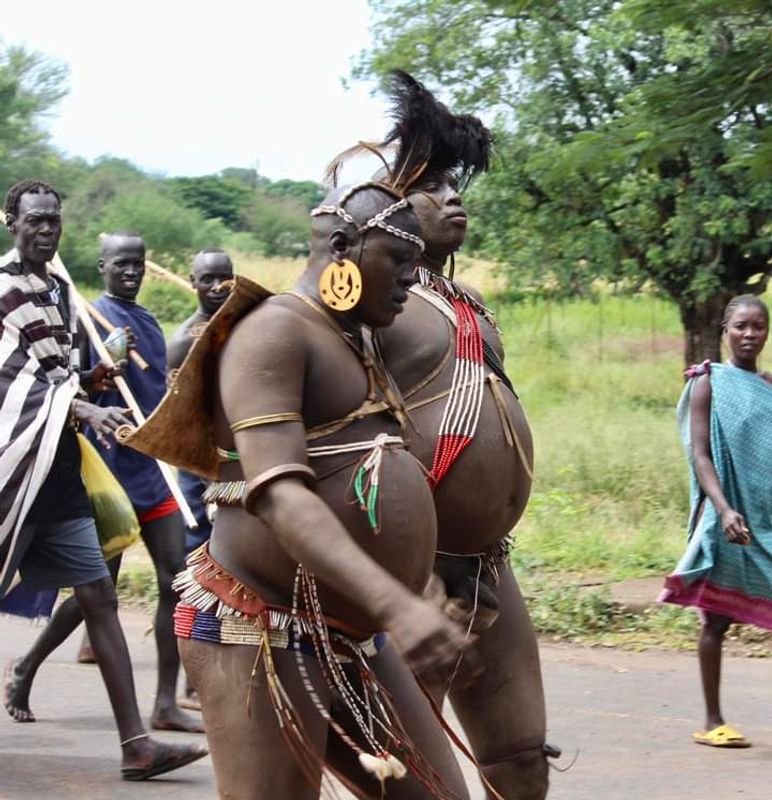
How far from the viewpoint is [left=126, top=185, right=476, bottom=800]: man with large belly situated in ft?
10.4

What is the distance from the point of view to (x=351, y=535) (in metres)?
3.25

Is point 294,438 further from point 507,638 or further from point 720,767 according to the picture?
point 720,767

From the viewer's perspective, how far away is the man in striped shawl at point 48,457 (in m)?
5.47

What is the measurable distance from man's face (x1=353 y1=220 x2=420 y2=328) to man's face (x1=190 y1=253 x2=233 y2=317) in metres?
3.45

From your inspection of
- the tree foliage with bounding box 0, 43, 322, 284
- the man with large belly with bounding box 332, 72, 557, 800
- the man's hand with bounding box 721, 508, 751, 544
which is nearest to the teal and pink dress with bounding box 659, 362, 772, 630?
the man's hand with bounding box 721, 508, 751, 544

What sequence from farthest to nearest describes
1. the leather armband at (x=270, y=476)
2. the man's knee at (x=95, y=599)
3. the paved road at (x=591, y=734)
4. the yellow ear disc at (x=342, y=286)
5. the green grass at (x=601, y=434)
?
the green grass at (x=601, y=434), the man's knee at (x=95, y=599), the paved road at (x=591, y=734), the yellow ear disc at (x=342, y=286), the leather armband at (x=270, y=476)

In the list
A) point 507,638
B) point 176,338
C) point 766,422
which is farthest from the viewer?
point 176,338

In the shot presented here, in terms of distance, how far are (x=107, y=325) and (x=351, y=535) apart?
368 centimetres

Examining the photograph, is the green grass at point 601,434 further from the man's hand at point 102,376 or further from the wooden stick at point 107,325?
the man's hand at point 102,376

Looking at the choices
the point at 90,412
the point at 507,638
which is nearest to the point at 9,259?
the point at 90,412

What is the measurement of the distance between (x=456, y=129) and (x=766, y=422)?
2.27 meters

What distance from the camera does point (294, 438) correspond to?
10.1ft

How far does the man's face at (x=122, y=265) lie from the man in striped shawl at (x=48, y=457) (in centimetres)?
98

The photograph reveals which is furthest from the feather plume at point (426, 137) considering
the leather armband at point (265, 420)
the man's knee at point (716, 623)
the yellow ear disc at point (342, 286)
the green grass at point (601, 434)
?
the green grass at point (601, 434)
